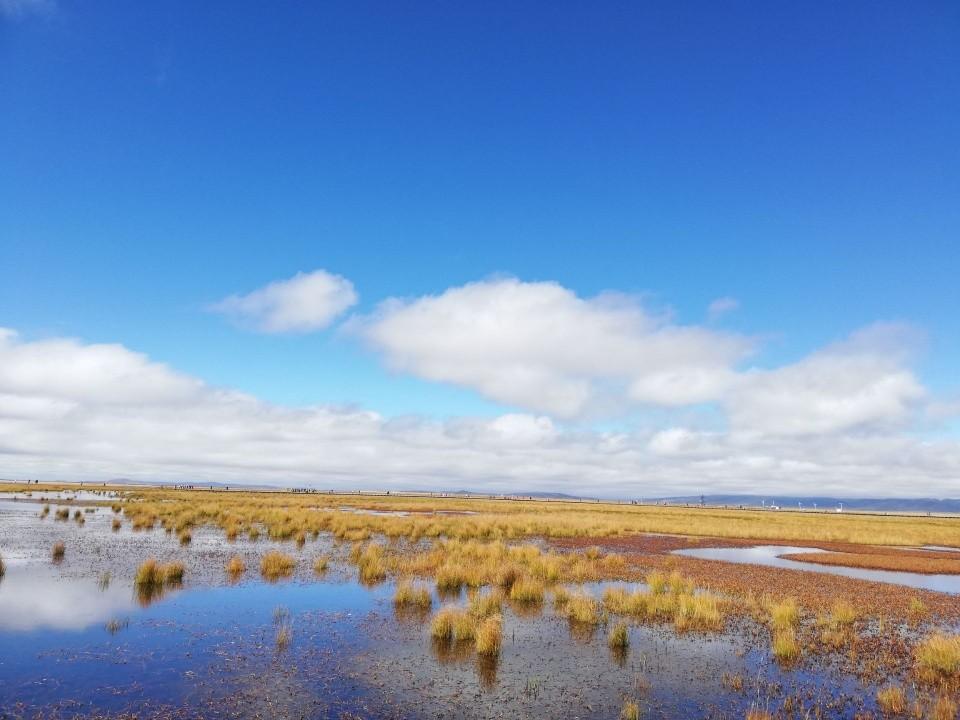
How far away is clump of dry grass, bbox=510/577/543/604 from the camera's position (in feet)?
65.2

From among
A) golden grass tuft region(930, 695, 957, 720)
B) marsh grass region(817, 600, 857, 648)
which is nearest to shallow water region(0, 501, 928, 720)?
golden grass tuft region(930, 695, 957, 720)

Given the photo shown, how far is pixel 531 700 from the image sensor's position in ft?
36.2

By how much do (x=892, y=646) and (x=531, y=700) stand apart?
11324mm

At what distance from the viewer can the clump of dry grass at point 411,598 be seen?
60.0 feet

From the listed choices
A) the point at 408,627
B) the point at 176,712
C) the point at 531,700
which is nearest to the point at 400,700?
the point at 531,700

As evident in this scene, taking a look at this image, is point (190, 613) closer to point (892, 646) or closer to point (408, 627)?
point (408, 627)

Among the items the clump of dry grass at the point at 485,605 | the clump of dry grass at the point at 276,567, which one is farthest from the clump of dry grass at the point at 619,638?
the clump of dry grass at the point at 276,567

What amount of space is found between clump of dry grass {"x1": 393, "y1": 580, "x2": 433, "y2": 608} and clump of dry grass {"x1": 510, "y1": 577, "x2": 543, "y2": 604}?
3119 millimetres

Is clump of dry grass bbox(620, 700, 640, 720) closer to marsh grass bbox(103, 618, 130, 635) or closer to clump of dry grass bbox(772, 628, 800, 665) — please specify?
clump of dry grass bbox(772, 628, 800, 665)

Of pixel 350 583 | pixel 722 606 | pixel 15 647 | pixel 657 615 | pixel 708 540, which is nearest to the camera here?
pixel 15 647

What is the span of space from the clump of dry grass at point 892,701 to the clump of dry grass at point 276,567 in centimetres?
1892

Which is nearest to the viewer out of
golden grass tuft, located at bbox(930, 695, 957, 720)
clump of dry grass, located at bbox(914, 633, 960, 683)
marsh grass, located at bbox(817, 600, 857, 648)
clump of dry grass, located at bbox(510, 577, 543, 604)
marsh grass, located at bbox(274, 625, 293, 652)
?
golden grass tuft, located at bbox(930, 695, 957, 720)

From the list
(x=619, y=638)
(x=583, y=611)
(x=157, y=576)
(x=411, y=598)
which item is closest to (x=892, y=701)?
(x=619, y=638)

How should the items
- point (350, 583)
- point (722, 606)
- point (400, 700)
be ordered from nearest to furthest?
point (400, 700) → point (722, 606) → point (350, 583)
